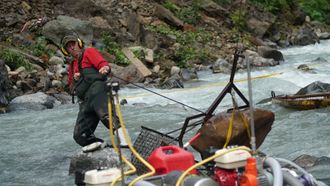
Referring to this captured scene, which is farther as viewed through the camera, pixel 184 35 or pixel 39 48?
pixel 184 35

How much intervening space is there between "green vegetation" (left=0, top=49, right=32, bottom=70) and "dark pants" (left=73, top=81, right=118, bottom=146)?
8827mm

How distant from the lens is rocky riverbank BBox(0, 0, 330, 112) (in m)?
15.1

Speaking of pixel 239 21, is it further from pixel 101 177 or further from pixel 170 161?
pixel 101 177

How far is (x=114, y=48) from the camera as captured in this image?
60.2 ft

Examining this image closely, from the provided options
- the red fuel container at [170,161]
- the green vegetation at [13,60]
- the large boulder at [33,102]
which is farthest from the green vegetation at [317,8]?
the red fuel container at [170,161]

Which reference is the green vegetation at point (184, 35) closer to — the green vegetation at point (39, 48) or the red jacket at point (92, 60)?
the green vegetation at point (39, 48)

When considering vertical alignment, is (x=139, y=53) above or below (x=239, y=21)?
below

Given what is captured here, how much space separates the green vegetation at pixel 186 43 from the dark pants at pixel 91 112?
38.1 feet

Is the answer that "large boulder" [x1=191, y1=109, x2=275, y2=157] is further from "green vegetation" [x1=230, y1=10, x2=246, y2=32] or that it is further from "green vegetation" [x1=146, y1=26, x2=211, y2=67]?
"green vegetation" [x1=230, y1=10, x2=246, y2=32]

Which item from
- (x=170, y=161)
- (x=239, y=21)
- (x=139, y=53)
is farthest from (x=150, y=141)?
(x=239, y=21)

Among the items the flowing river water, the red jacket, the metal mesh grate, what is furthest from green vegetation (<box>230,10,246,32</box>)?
the metal mesh grate

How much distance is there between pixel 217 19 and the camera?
81.4 ft

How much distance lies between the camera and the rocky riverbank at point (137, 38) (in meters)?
15.1

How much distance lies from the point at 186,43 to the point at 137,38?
190cm
